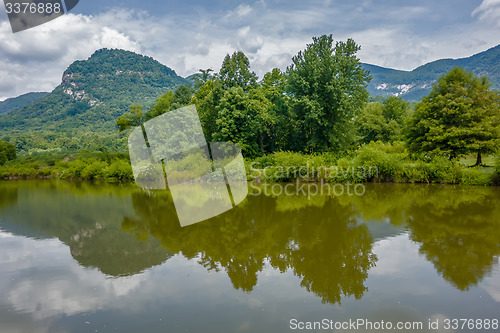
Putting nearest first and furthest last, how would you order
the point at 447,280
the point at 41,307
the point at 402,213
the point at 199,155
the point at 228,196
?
the point at 41,307
the point at 447,280
the point at 402,213
the point at 228,196
the point at 199,155

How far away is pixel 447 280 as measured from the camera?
18.3ft

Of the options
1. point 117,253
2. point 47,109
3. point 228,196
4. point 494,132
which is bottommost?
point 228,196

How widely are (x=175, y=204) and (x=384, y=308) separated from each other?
1180cm

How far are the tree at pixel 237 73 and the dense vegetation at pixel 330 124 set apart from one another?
0.08 meters

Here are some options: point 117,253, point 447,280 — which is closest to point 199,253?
point 117,253

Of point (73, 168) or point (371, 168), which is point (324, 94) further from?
point (73, 168)

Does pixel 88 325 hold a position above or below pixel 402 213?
above

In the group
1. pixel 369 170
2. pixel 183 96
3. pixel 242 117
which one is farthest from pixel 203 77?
pixel 369 170

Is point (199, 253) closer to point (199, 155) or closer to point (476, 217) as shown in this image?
point (476, 217)

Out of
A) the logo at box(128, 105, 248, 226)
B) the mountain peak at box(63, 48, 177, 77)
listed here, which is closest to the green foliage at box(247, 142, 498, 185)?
the logo at box(128, 105, 248, 226)

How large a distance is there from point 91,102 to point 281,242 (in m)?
110

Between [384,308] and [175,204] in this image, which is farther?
[175,204]

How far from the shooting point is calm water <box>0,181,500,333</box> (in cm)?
467

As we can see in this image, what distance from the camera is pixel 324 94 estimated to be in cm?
2197
